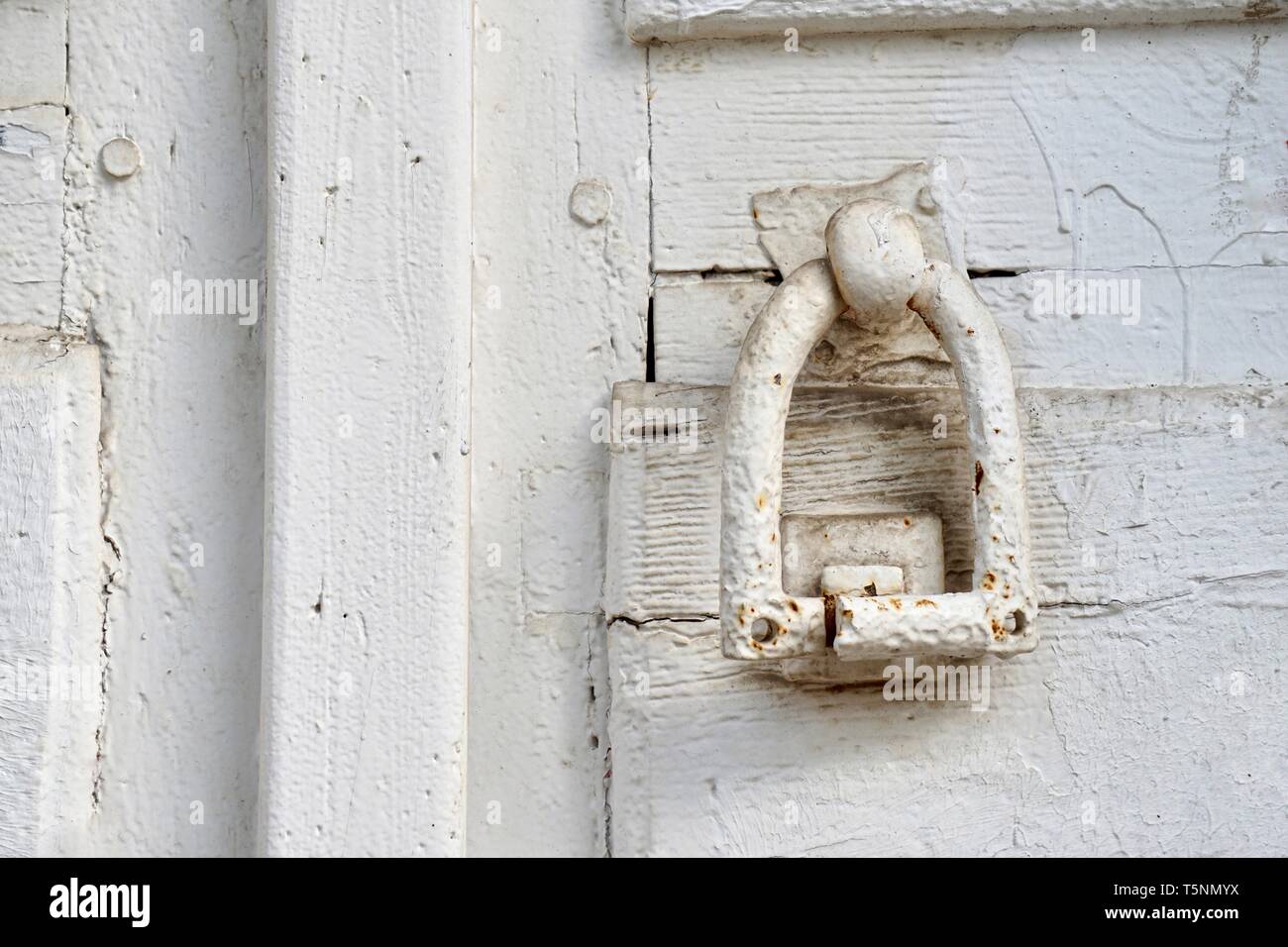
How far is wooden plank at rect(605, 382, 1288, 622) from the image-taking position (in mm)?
1008

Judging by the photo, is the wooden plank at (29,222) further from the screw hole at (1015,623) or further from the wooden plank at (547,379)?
the screw hole at (1015,623)

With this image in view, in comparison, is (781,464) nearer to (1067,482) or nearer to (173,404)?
(1067,482)

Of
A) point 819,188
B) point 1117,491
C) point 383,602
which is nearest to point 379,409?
point 383,602

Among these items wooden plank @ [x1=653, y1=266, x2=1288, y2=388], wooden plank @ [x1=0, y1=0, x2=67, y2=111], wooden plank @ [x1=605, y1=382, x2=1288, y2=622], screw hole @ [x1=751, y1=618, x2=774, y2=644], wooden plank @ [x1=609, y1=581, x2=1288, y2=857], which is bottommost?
wooden plank @ [x1=609, y1=581, x2=1288, y2=857]

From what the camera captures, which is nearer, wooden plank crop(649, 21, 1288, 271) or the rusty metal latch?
the rusty metal latch

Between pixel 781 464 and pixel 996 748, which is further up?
pixel 781 464

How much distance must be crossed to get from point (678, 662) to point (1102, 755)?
358 millimetres

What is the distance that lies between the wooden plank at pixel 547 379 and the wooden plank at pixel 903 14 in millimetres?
55

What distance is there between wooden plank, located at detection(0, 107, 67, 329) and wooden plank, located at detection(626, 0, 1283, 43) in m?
0.52

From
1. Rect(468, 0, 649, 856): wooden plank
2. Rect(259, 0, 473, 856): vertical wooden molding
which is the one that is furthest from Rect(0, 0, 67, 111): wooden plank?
Rect(468, 0, 649, 856): wooden plank

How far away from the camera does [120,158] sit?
1051 millimetres

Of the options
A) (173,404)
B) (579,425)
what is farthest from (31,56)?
(579,425)

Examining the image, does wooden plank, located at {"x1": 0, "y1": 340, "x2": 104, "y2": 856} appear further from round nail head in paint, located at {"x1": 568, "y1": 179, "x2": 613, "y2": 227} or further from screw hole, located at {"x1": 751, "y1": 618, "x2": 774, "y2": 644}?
screw hole, located at {"x1": 751, "y1": 618, "x2": 774, "y2": 644}

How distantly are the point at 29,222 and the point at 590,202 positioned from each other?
48 cm
